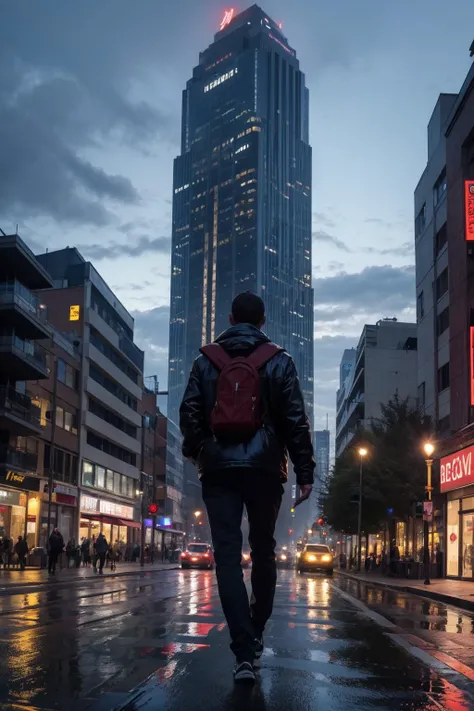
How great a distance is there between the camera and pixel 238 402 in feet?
16.4

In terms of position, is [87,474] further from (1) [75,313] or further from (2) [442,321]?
(2) [442,321]

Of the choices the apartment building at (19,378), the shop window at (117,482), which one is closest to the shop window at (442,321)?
the apartment building at (19,378)

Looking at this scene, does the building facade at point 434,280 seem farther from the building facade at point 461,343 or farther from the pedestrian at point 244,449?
Answer: the pedestrian at point 244,449

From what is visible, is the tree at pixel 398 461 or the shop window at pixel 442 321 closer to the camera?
the tree at pixel 398 461

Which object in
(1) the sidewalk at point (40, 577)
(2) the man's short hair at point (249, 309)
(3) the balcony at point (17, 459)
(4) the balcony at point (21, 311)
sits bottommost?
(1) the sidewalk at point (40, 577)

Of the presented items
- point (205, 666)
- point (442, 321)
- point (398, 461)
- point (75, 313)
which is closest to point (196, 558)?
point (398, 461)

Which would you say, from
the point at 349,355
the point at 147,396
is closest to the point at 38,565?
the point at 147,396

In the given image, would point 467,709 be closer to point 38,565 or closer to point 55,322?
point 38,565

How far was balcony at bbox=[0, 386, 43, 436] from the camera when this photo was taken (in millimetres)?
42312

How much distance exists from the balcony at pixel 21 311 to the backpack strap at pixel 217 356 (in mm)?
39300

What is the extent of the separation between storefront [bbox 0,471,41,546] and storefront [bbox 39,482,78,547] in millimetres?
1198

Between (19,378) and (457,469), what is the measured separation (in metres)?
25.4

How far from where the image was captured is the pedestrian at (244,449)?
196 inches

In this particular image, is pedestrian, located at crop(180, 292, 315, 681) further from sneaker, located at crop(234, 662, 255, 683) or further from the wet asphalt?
the wet asphalt
